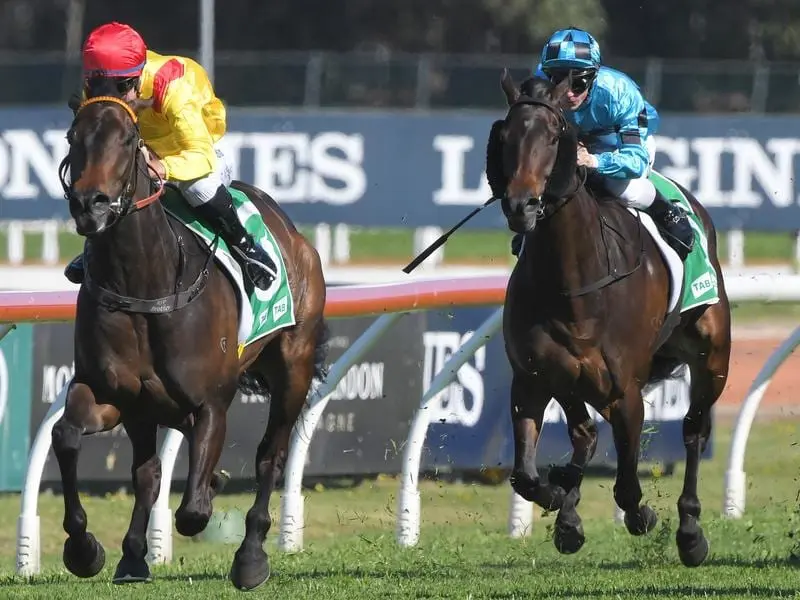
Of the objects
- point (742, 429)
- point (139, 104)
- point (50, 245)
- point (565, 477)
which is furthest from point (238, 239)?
point (50, 245)

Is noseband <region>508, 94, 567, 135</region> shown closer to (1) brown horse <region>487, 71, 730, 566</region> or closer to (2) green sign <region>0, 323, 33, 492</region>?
(1) brown horse <region>487, 71, 730, 566</region>

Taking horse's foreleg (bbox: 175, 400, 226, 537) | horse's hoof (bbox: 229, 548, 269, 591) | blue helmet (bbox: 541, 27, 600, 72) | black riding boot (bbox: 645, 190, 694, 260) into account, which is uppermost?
blue helmet (bbox: 541, 27, 600, 72)

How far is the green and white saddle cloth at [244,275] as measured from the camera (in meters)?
5.84

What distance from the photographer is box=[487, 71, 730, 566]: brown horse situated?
5.52m

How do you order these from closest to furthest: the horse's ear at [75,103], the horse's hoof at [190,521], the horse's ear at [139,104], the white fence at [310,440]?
the horse's ear at [75,103] → the horse's ear at [139,104] → the horse's hoof at [190,521] → the white fence at [310,440]

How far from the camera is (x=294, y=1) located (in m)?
34.4

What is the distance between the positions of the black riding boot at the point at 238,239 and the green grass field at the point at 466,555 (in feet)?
3.59

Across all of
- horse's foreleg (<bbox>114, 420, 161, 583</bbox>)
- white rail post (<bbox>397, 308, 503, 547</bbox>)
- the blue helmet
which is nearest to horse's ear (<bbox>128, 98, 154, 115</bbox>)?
horse's foreleg (<bbox>114, 420, 161, 583</bbox>)

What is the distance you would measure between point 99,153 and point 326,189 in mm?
9705

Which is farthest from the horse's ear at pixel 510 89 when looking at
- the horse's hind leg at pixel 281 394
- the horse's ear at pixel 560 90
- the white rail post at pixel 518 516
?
the white rail post at pixel 518 516

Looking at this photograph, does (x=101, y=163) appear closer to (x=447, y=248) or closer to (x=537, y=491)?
(x=537, y=491)

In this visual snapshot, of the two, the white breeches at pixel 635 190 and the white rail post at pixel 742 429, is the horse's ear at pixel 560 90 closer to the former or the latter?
the white breeches at pixel 635 190

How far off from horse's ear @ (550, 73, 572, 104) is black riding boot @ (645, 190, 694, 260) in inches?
37.3

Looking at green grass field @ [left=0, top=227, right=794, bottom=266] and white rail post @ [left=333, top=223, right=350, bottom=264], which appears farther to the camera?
green grass field @ [left=0, top=227, right=794, bottom=266]
